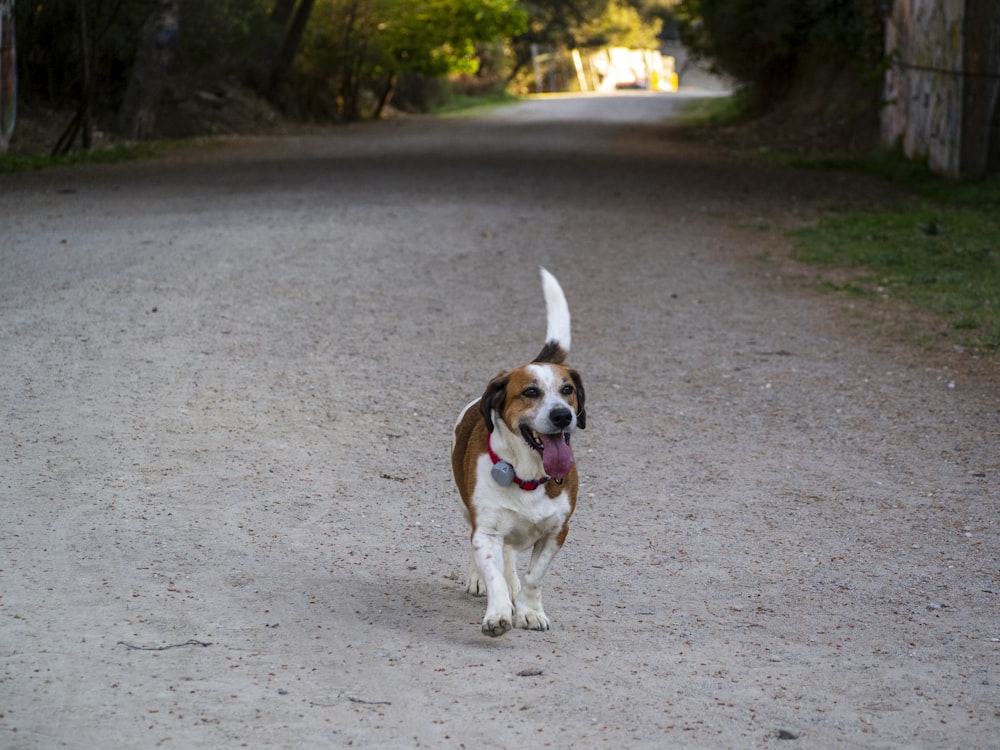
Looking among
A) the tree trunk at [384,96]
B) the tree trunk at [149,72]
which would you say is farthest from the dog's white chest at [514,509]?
the tree trunk at [384,96]

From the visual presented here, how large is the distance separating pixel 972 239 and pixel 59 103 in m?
15.1

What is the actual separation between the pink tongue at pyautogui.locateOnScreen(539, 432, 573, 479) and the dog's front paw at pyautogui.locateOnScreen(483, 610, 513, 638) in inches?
20.4

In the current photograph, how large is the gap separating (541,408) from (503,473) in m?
0.27

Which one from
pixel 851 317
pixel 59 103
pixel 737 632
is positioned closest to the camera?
pixel 737 632

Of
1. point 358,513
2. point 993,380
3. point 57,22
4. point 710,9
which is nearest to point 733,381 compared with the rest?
point 993,380

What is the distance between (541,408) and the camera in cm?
475

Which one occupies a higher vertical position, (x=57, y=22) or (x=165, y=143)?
(x=57, y=22)

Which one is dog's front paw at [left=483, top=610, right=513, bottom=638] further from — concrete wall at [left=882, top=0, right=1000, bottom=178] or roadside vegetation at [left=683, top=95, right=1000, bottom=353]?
concrete wall at [left=882, top=0, right=1000, bottom=178]

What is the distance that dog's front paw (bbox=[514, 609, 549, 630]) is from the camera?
16.2ft

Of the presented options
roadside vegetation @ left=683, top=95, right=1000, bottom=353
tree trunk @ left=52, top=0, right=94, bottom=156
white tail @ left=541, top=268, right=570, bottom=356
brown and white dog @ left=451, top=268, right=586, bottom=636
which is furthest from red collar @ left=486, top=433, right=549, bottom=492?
tree trunk @ left=52, top=0, right=94, bottom=156

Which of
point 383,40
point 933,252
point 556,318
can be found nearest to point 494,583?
point 556,318

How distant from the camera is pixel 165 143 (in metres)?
22.8

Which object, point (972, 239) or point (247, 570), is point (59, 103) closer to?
point (972, 239)

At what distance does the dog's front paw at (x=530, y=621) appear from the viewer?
4.94m
